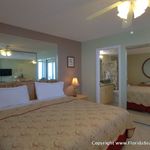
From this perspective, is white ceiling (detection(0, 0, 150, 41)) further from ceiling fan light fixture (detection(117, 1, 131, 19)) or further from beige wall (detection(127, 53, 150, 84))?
beige wall (detection(127, 53, 150, 84))

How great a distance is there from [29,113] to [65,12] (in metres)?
1.77

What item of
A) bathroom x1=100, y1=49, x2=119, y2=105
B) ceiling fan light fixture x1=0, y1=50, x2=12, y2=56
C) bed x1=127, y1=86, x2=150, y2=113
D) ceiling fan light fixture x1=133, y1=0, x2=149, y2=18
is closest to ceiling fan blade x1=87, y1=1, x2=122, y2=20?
ceiling fan light fixture x1=133, y1=0, x2=149, y2=18

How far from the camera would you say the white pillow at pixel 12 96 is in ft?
8.05

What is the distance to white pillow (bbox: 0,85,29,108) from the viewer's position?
96.6 inches

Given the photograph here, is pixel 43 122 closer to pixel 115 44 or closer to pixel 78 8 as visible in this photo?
pixel 78 8

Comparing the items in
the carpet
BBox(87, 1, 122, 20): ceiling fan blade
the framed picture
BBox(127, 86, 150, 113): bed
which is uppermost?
BBox(87, 1, 122, 20): ceiling fan blade

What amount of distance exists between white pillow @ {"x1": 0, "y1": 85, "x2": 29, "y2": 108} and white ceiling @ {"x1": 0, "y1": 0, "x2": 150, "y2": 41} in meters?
1.36

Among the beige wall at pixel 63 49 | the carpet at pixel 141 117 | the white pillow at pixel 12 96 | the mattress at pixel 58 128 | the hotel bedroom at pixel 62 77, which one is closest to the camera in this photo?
the mattress at pixel 58 128

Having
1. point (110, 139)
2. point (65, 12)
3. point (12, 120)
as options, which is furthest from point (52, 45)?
point (110, 139)

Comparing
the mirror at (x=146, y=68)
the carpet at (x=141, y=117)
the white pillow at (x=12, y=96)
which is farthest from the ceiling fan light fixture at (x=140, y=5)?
the carpet at (x=141, y=117)

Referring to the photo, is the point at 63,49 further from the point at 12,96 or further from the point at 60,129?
the point at 60,129

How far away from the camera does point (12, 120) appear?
183 centimetres

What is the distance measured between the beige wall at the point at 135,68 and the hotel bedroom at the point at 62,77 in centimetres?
4

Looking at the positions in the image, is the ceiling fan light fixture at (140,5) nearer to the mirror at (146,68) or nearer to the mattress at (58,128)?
the mattress at (58,128)
